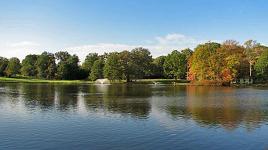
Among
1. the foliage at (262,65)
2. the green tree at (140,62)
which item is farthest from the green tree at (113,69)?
the foliage at (262,65)

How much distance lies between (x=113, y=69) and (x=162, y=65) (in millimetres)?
38965

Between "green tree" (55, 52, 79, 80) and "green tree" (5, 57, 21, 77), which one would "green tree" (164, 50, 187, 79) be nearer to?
"green tree" (55, 52, 79, 80)

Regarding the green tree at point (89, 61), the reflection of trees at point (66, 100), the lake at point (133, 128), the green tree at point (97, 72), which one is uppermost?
the green tree at point (89, 61)

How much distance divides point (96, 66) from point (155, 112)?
4526 inches

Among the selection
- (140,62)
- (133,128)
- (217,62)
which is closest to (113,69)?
(140,62)

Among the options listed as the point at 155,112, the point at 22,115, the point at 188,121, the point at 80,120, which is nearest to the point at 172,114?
the point at 155,112

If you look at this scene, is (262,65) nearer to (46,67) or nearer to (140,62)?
(140,62)

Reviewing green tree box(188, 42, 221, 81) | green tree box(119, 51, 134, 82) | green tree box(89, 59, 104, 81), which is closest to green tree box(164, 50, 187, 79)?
green tree box(119, 51, 134, 82)

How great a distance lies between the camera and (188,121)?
125 ft

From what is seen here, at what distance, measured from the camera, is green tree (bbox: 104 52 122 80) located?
483 ft

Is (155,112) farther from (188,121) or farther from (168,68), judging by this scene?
(168,68)

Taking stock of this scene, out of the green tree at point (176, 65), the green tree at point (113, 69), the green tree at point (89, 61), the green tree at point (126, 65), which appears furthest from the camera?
the green tree at point (89, 61)

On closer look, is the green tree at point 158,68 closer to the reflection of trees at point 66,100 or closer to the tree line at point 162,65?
the tree line at point 162,65

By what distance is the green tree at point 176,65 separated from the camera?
15851cm
